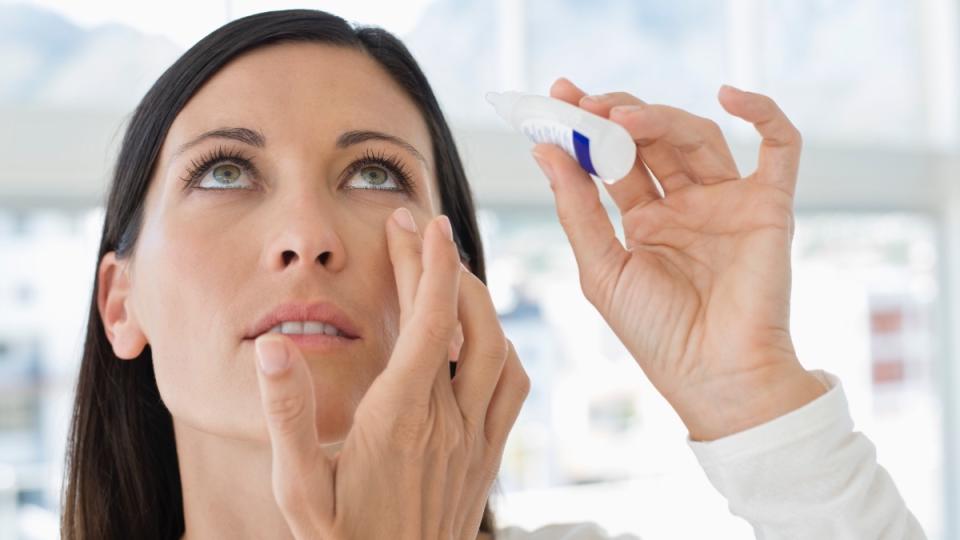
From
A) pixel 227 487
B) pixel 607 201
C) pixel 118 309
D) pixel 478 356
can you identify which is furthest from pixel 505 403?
pixel 607 201

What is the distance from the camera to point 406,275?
86 centimetres

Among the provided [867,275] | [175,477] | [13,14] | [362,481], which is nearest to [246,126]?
[362,481]

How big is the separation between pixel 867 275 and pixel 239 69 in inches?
108

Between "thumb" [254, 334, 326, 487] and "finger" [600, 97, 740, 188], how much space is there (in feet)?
1.32

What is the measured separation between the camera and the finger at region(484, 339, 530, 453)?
884 mm

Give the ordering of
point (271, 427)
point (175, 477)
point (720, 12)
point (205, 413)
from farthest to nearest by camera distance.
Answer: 1. point (720, 12)
2. point (175, 477)
3. point (205, 413)
4. point (271, 427)

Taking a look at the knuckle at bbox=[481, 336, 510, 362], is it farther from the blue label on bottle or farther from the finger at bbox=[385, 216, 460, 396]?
the blue label on bottle

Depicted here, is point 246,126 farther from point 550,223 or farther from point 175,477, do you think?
point 550,223

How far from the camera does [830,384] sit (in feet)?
3.15

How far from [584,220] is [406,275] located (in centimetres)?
22

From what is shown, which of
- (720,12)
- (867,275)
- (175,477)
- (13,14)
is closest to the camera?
(175,477)

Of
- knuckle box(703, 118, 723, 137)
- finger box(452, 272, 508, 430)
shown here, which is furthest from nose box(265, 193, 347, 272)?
knuckle box(703, 118, 723, 137)

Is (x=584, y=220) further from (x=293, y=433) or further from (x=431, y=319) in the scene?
(x=293, y=433)

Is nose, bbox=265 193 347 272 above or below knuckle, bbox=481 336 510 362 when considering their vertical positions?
above
